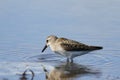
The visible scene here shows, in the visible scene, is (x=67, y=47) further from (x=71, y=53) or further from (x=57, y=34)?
(x=57, y=34)

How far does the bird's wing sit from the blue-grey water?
26 cm

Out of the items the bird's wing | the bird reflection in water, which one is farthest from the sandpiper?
the bird reflection in water

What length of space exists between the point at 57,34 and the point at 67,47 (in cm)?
154

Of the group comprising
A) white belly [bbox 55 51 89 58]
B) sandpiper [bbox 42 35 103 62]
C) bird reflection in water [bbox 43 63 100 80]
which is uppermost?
sandpiper [bbox 42 35 103 62]

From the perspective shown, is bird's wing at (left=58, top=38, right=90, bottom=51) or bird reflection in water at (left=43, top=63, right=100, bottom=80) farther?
bird's wing at (left=58, top=38, right=90, bottom=51)

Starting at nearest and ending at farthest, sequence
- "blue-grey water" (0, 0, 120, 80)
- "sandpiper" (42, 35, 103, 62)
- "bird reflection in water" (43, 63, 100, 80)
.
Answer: "bird reflection in water" (43, 63, 100, 80), "blue-grey water" (0, 0, 120, 80), "sandpiper" (42, 35, 103, 62)

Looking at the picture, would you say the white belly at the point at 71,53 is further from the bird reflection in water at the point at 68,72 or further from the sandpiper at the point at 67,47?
the bird reflection in water at the point at 68,72

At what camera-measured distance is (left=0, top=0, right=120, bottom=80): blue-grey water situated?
10937mm

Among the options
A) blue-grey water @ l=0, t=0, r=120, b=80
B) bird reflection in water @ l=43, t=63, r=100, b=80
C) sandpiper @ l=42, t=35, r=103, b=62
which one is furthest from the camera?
sandpiper @ l=42, t=35, r=103, b=62

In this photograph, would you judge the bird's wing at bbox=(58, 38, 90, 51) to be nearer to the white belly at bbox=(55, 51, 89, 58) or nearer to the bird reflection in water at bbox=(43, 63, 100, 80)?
the white belly at bbox=(55, 51, 89, 58)

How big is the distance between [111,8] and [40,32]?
3.05 m

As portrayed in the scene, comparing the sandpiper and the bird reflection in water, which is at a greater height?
the sandpiper

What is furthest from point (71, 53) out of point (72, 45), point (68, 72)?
point (68, 72)

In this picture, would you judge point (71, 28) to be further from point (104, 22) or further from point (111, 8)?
point (111, 8)
